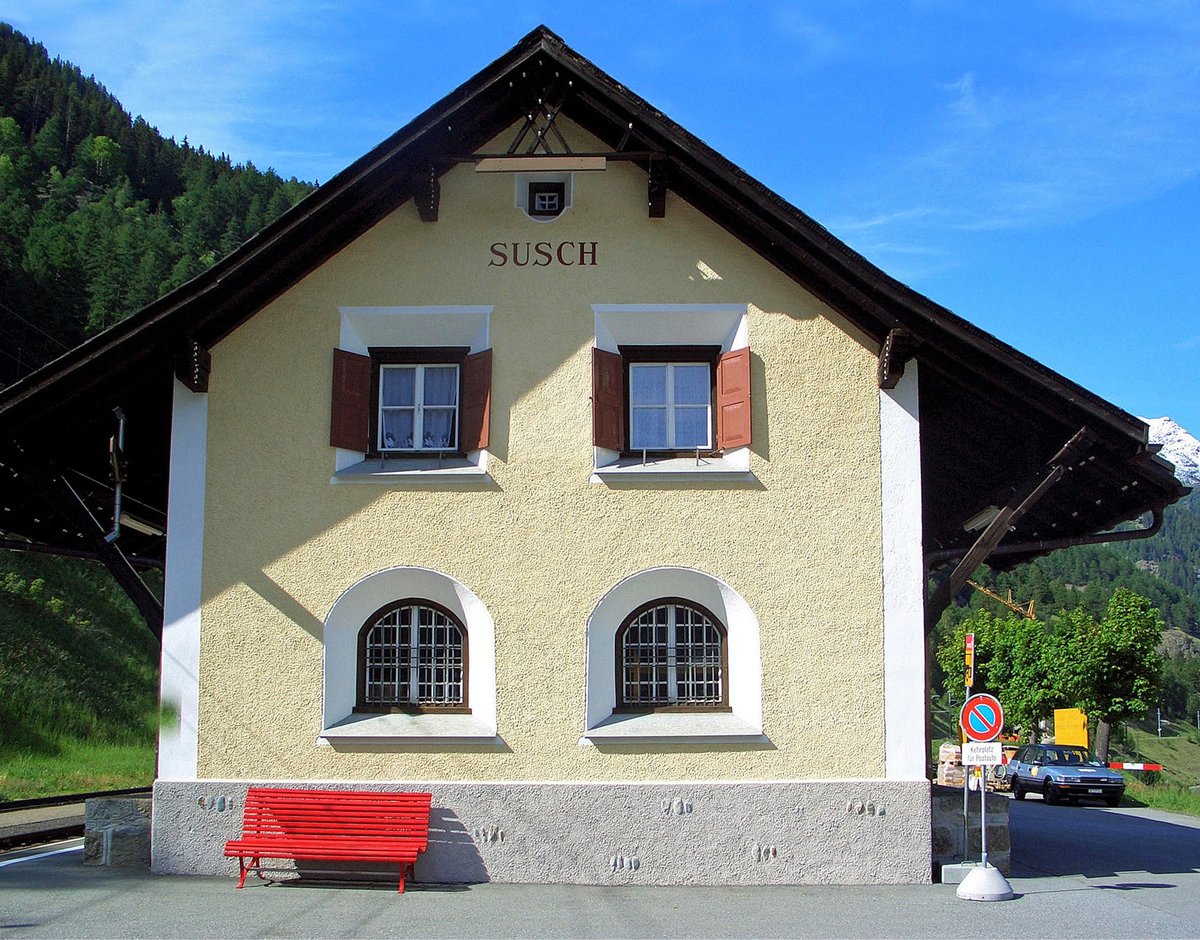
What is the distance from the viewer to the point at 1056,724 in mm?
43156

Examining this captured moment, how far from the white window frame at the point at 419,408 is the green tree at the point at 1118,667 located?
30298 mm

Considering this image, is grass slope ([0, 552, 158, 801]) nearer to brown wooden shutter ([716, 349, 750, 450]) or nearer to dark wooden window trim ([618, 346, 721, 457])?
dark wooden window trim ([618, 346, 721, 457])

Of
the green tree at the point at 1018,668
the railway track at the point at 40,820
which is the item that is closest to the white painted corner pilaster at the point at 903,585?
the railway track at the point at 40,820

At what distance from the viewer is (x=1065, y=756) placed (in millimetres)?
31141

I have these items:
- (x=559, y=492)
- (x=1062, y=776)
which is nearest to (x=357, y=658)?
(x=559, y=492)

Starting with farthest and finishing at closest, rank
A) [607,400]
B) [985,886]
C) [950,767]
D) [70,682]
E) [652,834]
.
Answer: [70,682]
[950,767]
[607,400]
[652,834]
[985,886]

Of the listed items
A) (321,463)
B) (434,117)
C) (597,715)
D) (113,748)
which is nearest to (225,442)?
(321,463)

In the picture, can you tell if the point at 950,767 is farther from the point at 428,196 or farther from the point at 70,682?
the point at 428,196

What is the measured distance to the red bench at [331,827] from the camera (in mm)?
10633

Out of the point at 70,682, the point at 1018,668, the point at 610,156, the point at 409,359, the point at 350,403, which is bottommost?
the point at 70,682

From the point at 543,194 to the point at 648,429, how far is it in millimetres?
2574

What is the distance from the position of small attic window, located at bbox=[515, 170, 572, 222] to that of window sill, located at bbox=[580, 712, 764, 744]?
4928 mm

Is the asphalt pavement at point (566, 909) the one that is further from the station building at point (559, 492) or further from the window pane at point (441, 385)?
the window pane at point (441, 385)

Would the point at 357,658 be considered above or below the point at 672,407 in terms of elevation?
below
